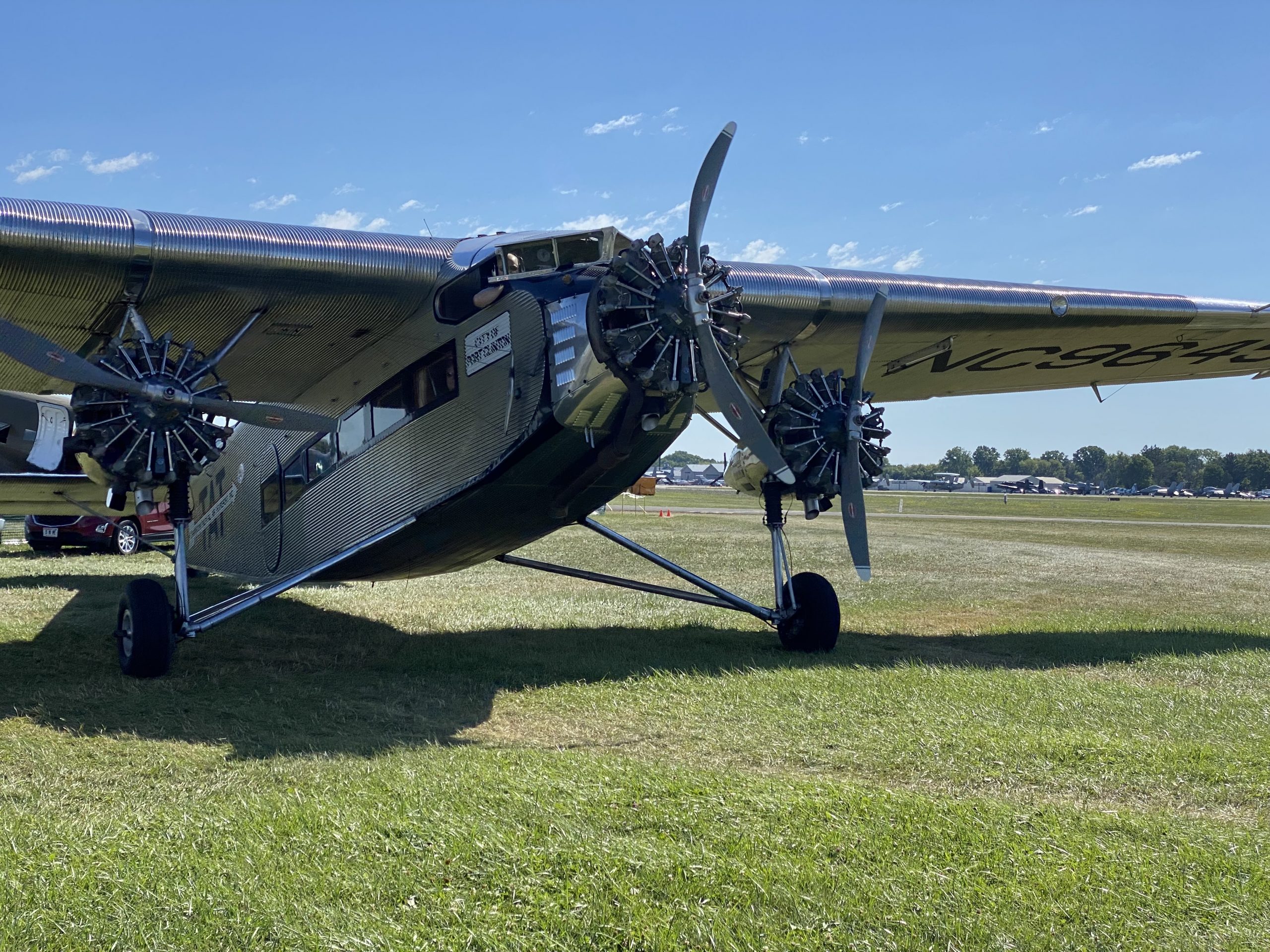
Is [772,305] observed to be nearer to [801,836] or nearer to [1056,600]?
[801,836]

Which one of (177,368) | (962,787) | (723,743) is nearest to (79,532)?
(177,368)

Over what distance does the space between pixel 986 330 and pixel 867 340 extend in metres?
2.65

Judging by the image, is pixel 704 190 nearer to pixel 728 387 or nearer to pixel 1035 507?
pixel 728 387

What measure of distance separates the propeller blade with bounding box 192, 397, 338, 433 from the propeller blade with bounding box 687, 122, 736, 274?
3.60m

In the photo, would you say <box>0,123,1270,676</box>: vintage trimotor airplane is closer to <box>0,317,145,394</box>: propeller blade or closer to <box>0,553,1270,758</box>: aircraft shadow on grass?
<box>0,317,145,394</box>: propeller blade

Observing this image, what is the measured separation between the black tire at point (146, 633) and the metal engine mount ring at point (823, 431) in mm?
6269

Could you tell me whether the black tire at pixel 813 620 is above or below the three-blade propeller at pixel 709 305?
below

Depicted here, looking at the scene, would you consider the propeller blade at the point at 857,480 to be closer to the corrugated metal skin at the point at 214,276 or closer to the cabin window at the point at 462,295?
the cabin window at the point at 462,295

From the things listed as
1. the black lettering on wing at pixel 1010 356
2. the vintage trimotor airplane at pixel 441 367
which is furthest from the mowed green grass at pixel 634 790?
the black lettering on wing at pixel 1010 356

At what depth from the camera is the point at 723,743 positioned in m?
6.95

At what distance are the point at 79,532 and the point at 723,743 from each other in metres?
23.5

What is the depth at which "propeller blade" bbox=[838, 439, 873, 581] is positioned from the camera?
414 inches

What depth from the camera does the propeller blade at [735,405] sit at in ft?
27.0

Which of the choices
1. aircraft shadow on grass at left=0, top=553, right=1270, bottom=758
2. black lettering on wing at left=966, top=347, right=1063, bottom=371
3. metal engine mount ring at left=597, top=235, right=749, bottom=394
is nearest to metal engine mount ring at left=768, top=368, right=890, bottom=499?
aircraft shadow on grass at left=0, top=553, right=1270, bottom=758
